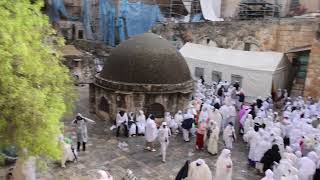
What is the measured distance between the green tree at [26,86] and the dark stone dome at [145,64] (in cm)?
755

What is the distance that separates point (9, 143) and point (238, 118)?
379 inches

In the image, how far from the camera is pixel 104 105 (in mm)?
15578

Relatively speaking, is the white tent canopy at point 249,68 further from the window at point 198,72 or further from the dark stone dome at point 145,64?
the dark stone dome at point 145,64

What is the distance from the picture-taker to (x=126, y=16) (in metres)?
25.0

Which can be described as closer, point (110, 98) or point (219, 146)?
point (219, 146)

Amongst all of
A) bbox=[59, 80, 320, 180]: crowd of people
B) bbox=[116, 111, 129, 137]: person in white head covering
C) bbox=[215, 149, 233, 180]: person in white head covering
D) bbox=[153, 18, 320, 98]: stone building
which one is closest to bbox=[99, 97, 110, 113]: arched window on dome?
bbox=[59, 80, 320, 180]: crowd of people

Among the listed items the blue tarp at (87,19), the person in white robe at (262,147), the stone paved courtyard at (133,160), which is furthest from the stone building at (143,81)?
the blue tarp at (87,19)

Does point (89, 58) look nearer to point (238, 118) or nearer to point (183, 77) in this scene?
point (183, 77)

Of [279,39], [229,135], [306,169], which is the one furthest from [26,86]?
[279,39]

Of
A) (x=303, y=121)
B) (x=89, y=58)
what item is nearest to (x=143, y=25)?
(x=89, y=58)

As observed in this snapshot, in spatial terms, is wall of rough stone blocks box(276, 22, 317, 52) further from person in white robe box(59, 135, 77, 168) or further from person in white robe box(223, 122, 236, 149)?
person in white robe box(59, 135, 77, 168)

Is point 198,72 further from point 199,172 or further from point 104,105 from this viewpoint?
point 199,172

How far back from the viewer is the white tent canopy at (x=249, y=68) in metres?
18.6

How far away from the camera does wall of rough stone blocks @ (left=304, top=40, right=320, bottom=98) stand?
57.3ft
